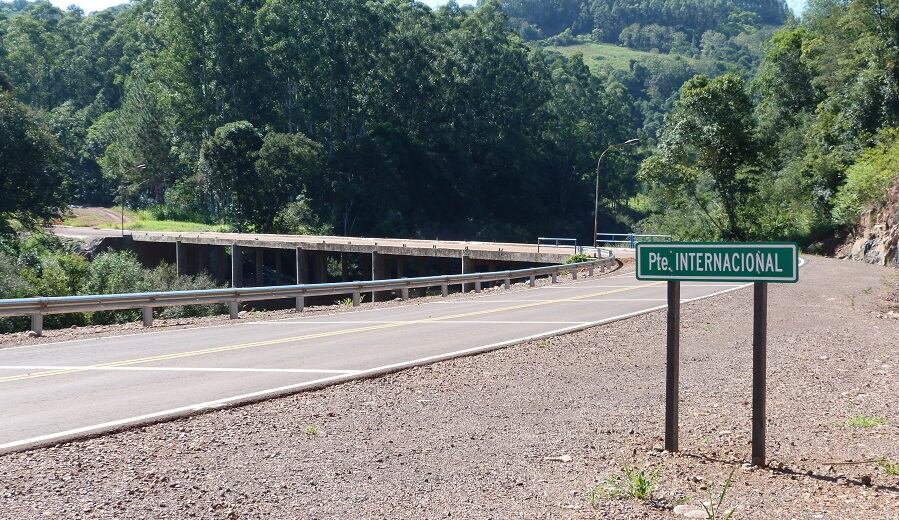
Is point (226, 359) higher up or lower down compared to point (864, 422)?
lower down

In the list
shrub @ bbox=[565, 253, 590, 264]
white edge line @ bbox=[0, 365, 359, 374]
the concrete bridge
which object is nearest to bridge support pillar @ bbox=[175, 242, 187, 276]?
the concrete bridge

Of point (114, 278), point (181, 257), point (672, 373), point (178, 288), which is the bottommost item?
point (181, 257)

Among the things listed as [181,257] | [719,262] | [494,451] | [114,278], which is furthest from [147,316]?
[181,257]

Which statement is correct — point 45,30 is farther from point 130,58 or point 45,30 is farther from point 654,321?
point 654,321

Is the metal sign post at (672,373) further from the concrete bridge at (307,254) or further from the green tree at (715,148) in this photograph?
the green tree at (715,148)

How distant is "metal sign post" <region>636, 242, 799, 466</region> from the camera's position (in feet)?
24.1

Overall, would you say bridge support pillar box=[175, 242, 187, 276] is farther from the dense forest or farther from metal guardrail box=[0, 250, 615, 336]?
metal guardrail box=[0, 250, 615, 336]

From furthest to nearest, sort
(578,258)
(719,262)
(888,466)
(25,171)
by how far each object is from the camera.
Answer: (25,171), (578,258), (719,262), (888,466)

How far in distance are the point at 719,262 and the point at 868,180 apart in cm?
4693

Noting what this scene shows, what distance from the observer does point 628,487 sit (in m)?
6.88

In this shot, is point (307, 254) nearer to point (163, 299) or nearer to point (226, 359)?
point (163, 299)

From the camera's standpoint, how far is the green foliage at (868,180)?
48281mm

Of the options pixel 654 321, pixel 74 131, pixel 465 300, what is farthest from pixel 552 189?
pixel 654 321

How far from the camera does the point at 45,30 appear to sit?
140750 millimetres
